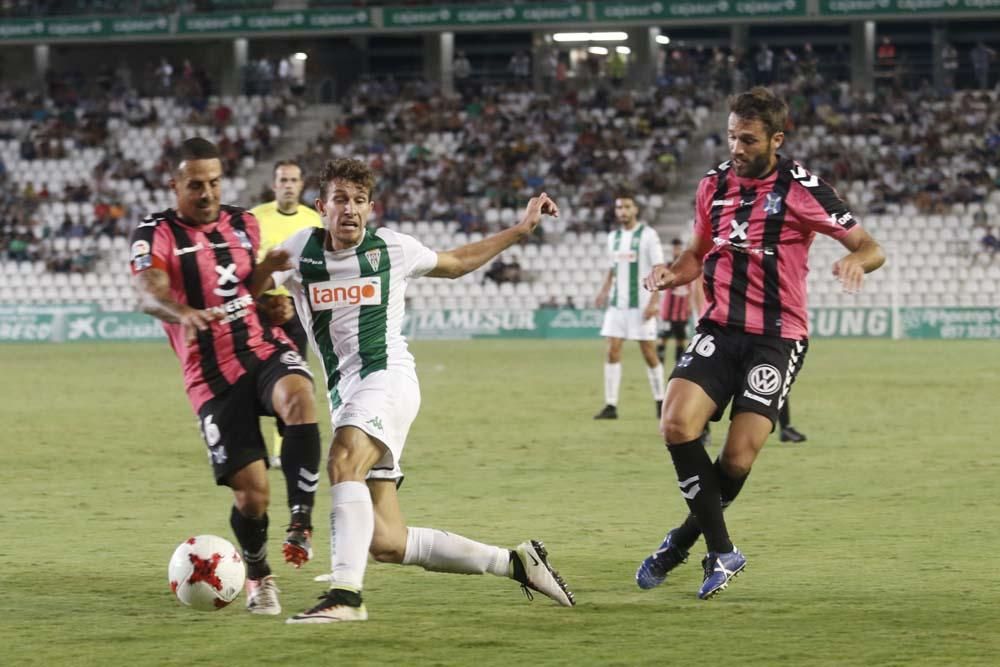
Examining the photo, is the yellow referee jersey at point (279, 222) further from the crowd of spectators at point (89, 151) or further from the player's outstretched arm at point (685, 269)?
the crowd of spectators at point (89, 151)

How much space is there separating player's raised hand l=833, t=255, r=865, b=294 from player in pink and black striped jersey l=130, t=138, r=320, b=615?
7.87 feet

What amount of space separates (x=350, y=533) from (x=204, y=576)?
838mm

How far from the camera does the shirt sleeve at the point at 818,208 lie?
730cm

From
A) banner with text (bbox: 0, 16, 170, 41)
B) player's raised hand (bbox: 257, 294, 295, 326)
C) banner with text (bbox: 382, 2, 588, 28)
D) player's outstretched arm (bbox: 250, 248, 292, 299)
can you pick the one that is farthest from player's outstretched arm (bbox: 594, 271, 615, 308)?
banner with text (bbox: 0, 16, 170, 41)

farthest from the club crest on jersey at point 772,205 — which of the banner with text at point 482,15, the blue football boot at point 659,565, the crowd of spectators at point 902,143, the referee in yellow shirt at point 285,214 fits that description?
the banner with text at point 482,15

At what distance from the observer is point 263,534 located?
277 inches

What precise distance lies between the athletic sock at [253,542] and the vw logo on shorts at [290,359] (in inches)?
27.3

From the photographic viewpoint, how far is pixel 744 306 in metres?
7.42

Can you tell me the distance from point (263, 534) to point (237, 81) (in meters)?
43.9

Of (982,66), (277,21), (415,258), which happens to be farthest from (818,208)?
(277,21)

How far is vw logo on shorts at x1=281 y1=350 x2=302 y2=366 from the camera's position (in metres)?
7.16

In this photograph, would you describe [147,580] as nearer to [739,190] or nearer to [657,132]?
[739,190]

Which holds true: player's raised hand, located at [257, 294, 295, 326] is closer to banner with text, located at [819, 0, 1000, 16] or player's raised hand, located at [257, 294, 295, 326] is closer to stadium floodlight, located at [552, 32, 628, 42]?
banner with text, located at [819, 0, 1000, 16]

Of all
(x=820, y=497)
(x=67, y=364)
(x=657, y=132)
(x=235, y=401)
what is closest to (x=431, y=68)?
(x=657, y=132)
